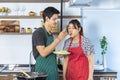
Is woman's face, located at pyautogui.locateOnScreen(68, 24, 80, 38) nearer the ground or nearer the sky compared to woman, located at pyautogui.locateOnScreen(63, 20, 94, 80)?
nearer the sky

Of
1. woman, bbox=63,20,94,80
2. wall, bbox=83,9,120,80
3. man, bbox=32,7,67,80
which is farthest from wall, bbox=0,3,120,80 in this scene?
man, bbox=32,7,67,80

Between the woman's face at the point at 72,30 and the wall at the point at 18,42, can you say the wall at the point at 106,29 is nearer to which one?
the wall at the point at 18,42

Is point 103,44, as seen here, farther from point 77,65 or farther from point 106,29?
point 77,65

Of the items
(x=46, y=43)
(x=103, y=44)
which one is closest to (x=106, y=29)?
(x=103, y=44)

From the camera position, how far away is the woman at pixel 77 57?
285 centimetres

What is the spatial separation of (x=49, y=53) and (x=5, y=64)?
171 centimetres

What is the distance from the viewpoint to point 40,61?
2.51 meters

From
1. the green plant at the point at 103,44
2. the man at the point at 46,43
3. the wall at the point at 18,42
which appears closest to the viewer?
the man at the point at 46,43

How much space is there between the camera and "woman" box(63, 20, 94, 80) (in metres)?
2.85

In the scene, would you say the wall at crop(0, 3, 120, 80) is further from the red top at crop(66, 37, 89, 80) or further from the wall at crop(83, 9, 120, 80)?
the red top at crop(66, 37, 89, 80)

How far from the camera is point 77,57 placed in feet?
9.54

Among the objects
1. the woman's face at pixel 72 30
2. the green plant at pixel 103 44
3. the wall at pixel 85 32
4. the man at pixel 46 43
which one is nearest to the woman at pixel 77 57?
the woman's face at pixel 72 30

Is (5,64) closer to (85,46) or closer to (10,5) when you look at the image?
(10,5)

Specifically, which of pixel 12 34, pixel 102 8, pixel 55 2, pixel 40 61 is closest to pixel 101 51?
pixel 102 8
